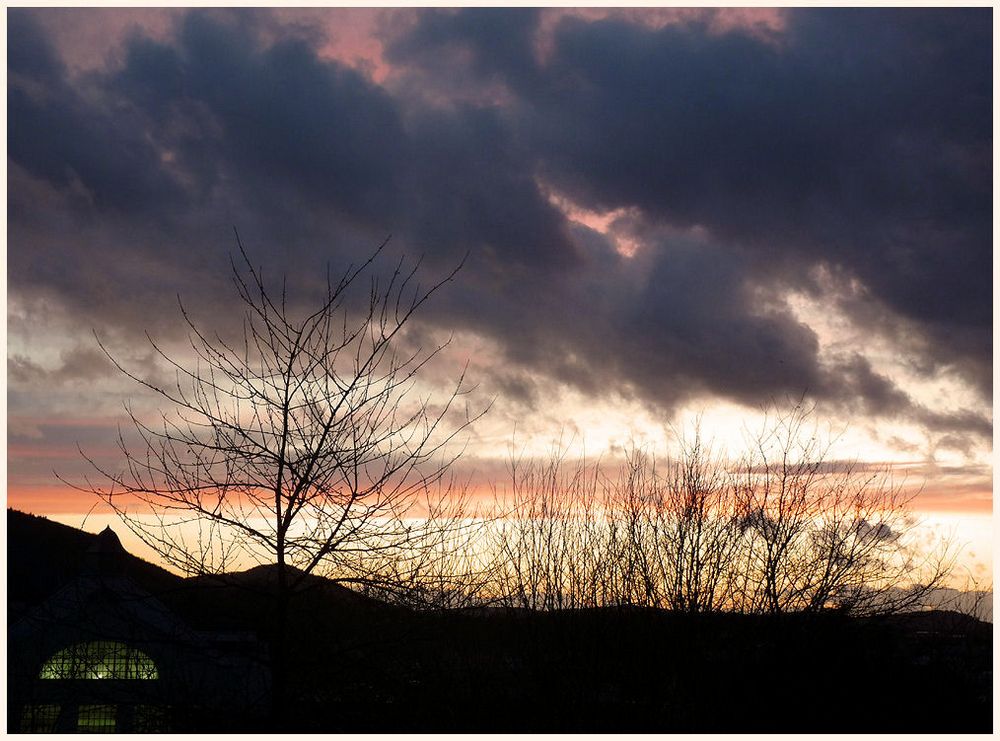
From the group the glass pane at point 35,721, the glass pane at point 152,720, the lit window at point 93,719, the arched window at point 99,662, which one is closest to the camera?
the glass pane at point 152,720

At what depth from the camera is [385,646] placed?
629 centimetres

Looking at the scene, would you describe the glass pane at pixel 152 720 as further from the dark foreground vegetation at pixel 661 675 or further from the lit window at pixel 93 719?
the lit window at pixel 93 719

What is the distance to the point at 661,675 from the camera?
1084 centimetres

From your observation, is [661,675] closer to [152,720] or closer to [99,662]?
[152,720]

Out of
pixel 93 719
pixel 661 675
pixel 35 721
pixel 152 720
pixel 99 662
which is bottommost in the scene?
pixel 35 721

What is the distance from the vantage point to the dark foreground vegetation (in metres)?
9.09

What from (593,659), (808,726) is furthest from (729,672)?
(593,659)

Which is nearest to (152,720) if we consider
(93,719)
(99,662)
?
(99,662)

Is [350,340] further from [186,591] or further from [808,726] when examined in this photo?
[808,726]

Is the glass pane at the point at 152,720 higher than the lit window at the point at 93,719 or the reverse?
higher

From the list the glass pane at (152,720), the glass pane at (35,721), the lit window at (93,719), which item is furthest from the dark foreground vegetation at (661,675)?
the glass pane at (35,721)

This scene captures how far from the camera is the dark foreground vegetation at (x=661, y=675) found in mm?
9086

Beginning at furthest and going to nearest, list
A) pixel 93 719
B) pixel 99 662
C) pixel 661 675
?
pixel 93 719 → pixel 661 675 → pixel 99 662

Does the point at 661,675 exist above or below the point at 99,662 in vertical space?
below
